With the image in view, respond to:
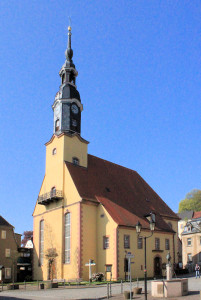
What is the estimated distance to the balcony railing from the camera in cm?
4022

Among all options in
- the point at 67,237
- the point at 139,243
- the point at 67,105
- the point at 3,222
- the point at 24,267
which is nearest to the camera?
the point at 67,237

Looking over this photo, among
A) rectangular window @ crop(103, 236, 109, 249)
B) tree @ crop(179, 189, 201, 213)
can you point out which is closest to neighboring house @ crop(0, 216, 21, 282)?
rectangular window @ crop(103, 236, 109, 249)

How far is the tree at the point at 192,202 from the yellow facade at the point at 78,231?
54.4m

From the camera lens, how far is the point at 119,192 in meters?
44.2

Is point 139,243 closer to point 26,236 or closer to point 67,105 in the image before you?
point 67,105

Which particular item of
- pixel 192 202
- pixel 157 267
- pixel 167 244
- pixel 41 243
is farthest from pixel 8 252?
pixel 192 202

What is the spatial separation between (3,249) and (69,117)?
18120mm

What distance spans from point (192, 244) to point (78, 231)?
73.9ft

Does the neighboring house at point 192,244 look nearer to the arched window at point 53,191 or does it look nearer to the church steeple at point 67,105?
the arched window at point 53,191

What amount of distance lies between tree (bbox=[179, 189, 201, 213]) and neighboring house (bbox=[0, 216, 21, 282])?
5938 cm

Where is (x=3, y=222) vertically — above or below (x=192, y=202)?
below

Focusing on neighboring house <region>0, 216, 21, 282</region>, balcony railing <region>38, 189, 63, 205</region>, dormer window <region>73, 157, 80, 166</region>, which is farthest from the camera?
neighboring house <region>0, 216, 21, 282</region>

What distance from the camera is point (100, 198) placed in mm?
39969

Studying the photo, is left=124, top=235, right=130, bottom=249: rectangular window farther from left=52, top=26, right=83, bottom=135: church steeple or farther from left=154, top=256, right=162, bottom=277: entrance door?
left=52, top=26, right=83, bottom=135: church steeple
